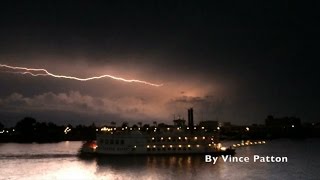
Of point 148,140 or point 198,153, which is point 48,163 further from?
point 198,153

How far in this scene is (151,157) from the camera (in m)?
71.8

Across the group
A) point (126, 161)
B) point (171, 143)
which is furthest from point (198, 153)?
point (126, 161)

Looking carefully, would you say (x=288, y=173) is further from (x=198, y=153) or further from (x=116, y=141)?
(x=116, y=141)

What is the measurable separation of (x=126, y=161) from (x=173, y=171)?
40.6 feet

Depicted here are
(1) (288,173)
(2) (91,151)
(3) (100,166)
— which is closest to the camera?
(1) (288,173)

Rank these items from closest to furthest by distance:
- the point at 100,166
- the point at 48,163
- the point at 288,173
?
the point at 288,173, the point at 100,166, the point at 48,163

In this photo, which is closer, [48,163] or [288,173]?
[288,173]

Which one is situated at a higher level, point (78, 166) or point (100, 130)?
point (100, 130)

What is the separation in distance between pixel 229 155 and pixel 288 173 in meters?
19.7

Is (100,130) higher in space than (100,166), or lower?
higher

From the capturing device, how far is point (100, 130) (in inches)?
3209

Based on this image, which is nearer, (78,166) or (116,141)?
(78,166)

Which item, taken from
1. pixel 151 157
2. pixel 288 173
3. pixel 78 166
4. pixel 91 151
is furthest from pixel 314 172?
pixel 91 151

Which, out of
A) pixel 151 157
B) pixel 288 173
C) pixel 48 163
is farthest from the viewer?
pixel 151 157
